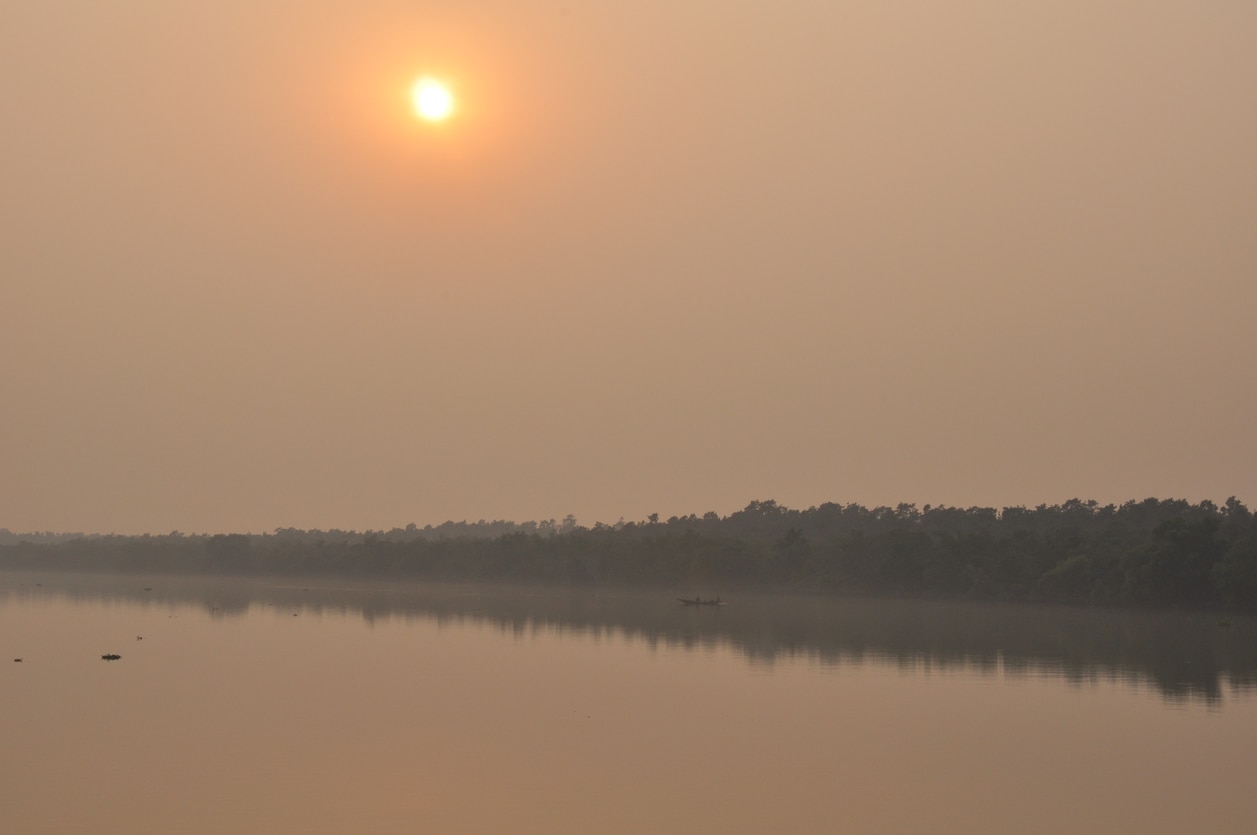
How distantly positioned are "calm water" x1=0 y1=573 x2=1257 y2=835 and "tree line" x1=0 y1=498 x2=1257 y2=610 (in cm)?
1918

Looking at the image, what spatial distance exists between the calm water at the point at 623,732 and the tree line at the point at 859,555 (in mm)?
19178

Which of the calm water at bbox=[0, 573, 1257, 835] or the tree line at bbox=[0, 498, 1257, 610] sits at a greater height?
→ the tree line at bbox=[0, 498, 1257, 610]

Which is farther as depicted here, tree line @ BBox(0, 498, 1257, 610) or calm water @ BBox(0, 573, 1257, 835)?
tree line @ BBox(0, 498, 1257, 610)

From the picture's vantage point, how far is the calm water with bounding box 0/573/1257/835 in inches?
759

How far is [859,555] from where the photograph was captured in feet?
322

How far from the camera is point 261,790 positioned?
20219 millimetres

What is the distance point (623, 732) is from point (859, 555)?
7377cm

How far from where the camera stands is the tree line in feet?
230

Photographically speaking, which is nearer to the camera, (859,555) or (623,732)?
(623,732)

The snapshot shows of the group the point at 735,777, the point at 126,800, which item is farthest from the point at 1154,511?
the point at 126,800

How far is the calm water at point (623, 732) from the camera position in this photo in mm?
19281

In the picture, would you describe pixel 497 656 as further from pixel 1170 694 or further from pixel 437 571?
pixel 437 571

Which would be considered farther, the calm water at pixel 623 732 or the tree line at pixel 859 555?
the tree line at pixel 859 555

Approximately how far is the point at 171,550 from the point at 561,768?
480ft
